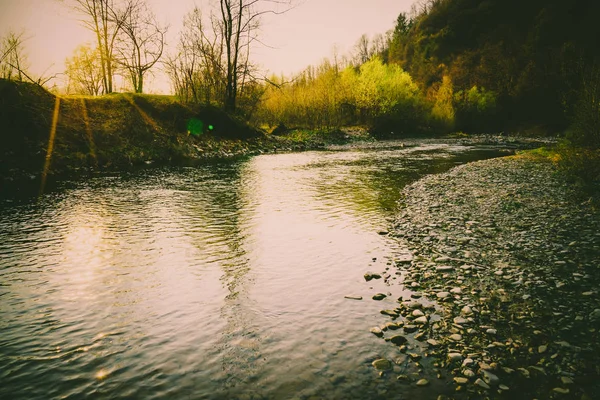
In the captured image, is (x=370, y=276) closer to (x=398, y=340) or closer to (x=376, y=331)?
(x=376, y=331)

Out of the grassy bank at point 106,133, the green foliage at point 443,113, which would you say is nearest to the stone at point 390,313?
the grassy bank at point 106,133

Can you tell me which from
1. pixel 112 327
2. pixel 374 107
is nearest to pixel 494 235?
pixel 112 327

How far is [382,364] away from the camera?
169 inches

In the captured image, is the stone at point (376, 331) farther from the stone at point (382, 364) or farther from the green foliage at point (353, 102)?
the green foliage at point (353, 102)

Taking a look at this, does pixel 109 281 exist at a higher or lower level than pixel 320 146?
lower

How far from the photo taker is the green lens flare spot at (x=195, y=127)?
101 feet

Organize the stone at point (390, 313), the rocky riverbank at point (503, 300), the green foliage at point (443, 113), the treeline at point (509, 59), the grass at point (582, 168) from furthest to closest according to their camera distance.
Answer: the treeline at point (509, 59) → the green foliage at point (443, 113) → the grass at point (582, 168) → the stone at point (390, 313) → the rocky riverbank at point (503, 300)

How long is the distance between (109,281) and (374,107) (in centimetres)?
5989

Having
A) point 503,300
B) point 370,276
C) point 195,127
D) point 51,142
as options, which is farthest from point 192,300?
point 195,127

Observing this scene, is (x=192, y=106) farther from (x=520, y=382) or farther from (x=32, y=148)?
(x=520, y=382)

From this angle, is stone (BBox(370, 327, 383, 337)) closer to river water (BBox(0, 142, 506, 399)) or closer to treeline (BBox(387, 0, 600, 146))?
river water (BBox(0, 142, 506, 399))

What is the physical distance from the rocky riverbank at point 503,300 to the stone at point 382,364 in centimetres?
24

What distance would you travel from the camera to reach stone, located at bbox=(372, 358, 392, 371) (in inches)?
166

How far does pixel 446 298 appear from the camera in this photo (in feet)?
18.8
